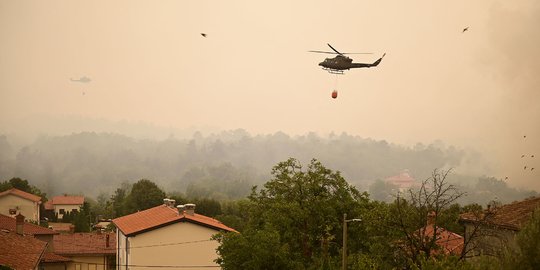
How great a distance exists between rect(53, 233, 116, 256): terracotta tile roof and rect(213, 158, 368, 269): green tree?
21.9 meters

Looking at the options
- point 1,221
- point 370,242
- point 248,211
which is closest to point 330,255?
point 370,242

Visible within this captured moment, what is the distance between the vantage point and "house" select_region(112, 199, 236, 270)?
1624 inches

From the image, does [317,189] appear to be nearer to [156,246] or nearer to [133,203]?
[156,246]

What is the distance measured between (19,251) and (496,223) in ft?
75.9

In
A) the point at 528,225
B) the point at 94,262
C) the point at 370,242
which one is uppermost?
the point at 528,225

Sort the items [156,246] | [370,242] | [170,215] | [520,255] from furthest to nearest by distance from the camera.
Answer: [170,215] → [156,246] → [370,242] → [520,255]

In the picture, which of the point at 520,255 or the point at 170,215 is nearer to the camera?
the point at 520,255

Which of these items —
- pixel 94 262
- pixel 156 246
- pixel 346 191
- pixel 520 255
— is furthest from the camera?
pixel 94 262

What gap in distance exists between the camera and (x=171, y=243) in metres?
41.8

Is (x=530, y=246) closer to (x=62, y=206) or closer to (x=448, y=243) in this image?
(x=448, y=243)

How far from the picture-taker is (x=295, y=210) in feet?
105

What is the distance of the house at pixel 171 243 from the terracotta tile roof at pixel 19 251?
21.5 ft

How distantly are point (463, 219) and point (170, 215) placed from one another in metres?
21.1

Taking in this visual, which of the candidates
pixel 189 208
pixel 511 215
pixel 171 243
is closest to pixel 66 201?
pixel 189 208
